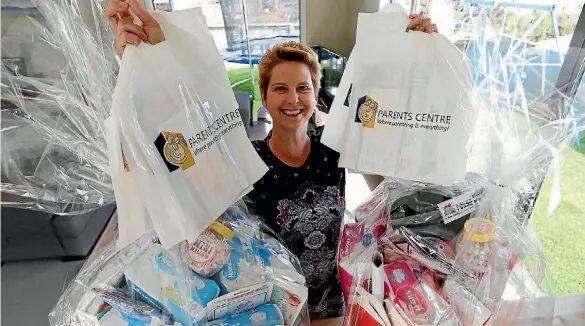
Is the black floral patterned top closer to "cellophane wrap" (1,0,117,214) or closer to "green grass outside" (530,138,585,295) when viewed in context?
"cellophane wrap" (1,0,117,214)

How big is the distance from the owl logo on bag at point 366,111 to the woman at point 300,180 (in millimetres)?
162

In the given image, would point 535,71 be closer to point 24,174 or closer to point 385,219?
point 385,219

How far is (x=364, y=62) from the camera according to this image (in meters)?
0.76

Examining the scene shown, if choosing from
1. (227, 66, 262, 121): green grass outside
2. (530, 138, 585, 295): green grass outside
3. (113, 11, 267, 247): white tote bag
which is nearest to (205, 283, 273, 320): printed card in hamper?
(113, 11, 267, 247): white tote bag

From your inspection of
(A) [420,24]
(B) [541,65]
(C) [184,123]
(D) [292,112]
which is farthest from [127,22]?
(B) [541,65]

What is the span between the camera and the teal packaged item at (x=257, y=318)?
0.54m

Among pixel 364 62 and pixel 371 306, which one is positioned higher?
pixel 364 62

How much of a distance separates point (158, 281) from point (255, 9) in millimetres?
4266

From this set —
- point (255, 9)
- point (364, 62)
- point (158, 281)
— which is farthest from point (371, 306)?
point (255, 9)

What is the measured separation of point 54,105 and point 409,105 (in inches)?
24.1

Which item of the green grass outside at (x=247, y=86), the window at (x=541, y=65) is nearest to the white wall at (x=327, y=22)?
the green grass outside at (x=247, y=86)

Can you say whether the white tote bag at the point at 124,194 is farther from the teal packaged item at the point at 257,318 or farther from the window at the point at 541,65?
the window at the point at 541,65

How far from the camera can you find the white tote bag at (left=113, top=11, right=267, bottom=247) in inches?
22.1

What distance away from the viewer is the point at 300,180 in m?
0.92
